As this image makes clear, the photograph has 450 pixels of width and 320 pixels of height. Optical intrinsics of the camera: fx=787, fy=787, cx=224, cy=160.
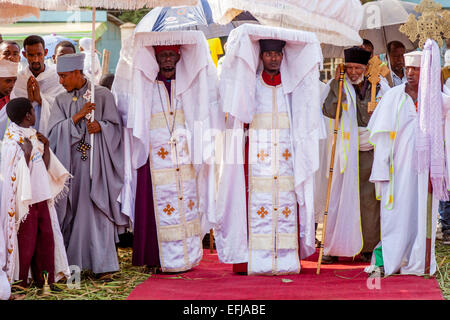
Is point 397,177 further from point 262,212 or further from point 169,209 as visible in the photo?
point 169,209

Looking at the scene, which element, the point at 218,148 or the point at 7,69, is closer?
the point at 7,69

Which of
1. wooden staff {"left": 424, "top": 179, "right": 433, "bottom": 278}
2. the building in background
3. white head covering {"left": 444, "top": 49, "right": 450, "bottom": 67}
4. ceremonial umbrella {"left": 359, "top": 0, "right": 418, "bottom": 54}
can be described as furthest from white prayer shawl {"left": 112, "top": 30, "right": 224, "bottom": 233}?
the building in background

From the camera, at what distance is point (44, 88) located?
8539 millimetres

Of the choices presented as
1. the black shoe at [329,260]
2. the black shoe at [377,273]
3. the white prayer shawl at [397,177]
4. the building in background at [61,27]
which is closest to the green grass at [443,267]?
the white prayer shawl at [397,177]

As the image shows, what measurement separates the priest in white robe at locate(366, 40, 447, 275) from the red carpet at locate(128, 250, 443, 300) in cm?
32

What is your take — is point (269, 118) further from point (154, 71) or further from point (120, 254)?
point (120, 254)

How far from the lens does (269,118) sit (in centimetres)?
827

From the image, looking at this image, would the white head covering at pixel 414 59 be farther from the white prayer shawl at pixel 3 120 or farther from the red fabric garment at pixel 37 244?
the white prayer shawl at pixel 3 120

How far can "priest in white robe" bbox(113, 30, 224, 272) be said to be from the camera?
8.25 metres

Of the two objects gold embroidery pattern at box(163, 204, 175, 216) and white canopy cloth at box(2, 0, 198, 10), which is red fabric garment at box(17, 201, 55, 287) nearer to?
gold embroidery pattern at box(163, 204, 175, 216)

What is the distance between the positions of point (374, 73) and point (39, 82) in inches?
146

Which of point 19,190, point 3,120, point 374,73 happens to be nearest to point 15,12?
point 3,120

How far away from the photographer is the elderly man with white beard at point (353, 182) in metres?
8.94

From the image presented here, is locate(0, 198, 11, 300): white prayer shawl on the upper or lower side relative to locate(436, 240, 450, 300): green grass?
upper
